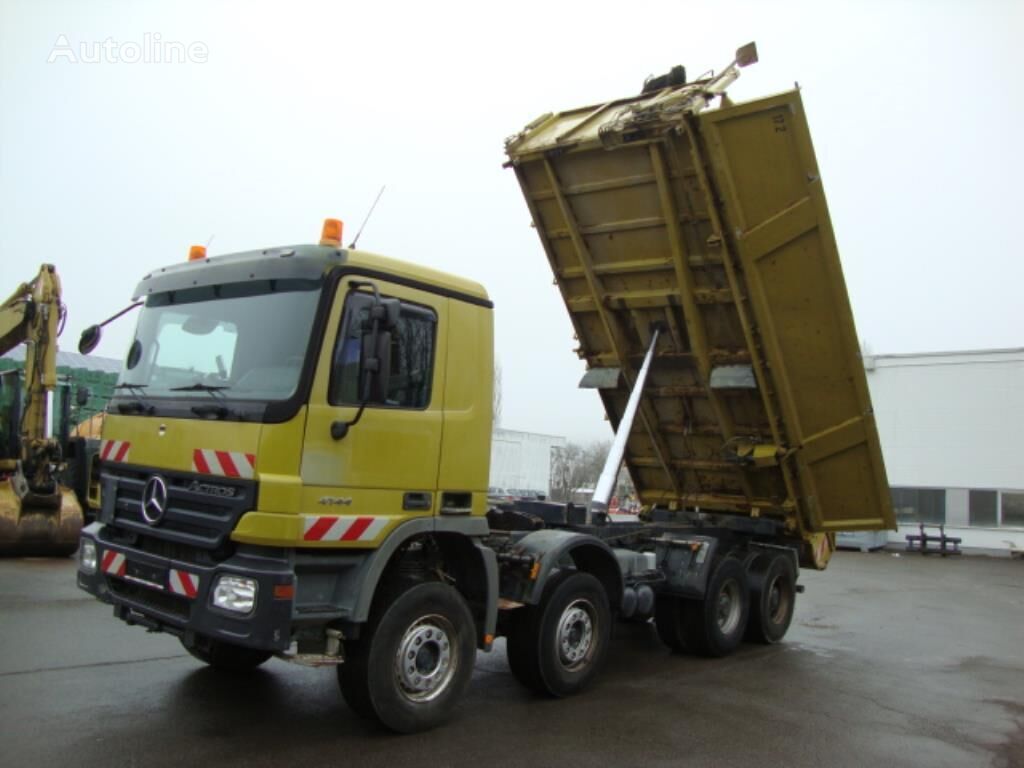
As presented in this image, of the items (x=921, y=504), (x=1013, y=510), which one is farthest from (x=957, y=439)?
(x=1013, y=510)

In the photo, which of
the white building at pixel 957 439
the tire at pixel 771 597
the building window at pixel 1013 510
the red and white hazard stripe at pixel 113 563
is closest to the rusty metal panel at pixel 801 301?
the tire at pixel 771 597

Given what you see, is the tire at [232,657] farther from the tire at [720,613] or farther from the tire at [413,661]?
the tire at [720,613]

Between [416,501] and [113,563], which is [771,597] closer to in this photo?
[416,501]

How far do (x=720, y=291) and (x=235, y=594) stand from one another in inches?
190

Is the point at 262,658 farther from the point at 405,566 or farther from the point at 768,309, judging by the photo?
the point at 768,309

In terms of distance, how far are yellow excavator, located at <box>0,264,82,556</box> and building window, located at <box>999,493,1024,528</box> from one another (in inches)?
927

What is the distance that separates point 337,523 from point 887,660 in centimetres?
636

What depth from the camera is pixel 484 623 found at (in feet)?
18.3

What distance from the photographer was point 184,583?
15.5 feet

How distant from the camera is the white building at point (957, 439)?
24.4 metres

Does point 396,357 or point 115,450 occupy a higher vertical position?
point 396,357

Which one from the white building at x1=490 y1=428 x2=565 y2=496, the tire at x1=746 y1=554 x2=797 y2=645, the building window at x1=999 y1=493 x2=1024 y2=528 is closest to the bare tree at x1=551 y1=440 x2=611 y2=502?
the white building at x1=490 y1=428 x2=565 y2=496

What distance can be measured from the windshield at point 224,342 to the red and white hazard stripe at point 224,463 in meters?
0.33

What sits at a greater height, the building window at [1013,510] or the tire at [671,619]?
the building window at [1013,510]
